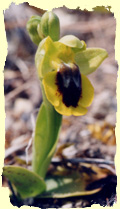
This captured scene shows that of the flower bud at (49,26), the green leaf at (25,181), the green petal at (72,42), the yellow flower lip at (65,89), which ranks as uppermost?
the flower bud at (49,26)

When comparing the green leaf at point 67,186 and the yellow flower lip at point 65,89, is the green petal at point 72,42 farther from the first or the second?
the green leaf at point 67,186

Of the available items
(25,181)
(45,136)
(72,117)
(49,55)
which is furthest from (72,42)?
(72,117)

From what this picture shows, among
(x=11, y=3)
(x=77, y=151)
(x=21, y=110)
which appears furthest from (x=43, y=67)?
(x=77, y=151)

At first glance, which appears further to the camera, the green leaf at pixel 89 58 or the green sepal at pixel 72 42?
the green leaf at pixel 89 58

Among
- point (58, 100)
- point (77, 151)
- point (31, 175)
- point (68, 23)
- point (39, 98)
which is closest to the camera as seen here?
point (58, 100)

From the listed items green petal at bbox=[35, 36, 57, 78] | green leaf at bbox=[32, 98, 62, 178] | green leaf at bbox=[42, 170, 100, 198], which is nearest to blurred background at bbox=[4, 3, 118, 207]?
green leaf at bbox=[32, 98, 62, 178]

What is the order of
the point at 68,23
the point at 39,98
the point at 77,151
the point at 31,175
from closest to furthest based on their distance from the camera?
the point at 31,175
the point at 68,23
the point at 77,151
the point at 39,98

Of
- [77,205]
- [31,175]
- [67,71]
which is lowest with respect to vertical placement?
[77,205]

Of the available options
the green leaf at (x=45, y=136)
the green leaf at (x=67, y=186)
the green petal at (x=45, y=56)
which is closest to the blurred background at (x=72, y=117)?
the green leaf at (x=45, y=136)

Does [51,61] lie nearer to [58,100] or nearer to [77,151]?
[58,100]
